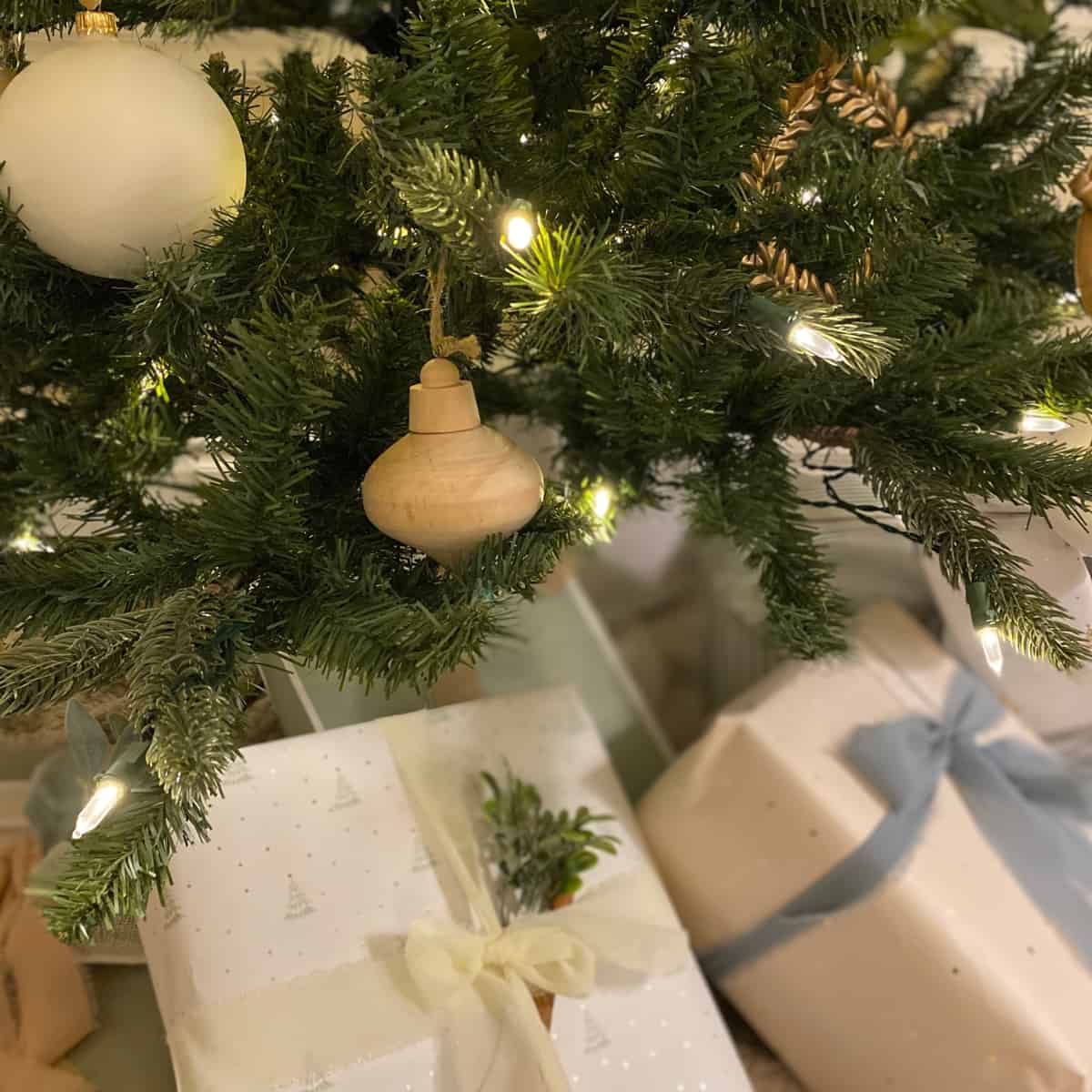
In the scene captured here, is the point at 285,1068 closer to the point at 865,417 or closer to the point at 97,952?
the point at 97,952

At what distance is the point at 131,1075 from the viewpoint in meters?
0.46

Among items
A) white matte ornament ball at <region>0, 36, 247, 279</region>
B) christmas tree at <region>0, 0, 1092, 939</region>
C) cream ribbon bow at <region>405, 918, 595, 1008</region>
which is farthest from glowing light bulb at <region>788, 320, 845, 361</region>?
cream ribbon bow at <region>405, 918, 595, 1008</region>

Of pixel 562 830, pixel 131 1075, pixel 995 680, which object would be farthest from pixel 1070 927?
pixel 131 1075

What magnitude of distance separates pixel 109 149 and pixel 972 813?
0.57m

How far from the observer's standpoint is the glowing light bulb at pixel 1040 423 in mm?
397

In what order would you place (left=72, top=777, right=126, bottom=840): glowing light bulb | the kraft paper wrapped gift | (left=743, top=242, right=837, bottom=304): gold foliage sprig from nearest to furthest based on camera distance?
(left=72, top=777, right=126, bottom=840): glowing light bulb < (left=743, top=242, right=837, bottom=304): gold foliage sprig < the kraft paper wrapped gift

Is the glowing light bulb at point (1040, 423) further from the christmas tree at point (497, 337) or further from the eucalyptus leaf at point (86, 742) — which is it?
the eucalyptus leaf at point (86, 742)

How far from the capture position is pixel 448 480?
1.08 ft

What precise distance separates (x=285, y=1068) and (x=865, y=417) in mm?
396

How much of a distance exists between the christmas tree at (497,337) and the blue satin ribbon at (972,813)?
7.0 inches

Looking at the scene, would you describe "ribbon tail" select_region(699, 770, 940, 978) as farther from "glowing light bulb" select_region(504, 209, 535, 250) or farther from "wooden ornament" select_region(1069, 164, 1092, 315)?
"glowing light bulb" select_region(504, 209, 535, 250)

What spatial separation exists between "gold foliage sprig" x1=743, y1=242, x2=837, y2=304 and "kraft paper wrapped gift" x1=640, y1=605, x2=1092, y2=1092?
0.31 metres

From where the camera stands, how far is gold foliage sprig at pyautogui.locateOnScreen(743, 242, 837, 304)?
373mm

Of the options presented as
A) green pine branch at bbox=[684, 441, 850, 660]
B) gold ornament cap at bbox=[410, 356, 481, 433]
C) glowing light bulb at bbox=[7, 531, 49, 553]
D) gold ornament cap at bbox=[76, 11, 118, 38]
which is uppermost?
gold ornament cap at bbox=[76, 11, 118, 38]
